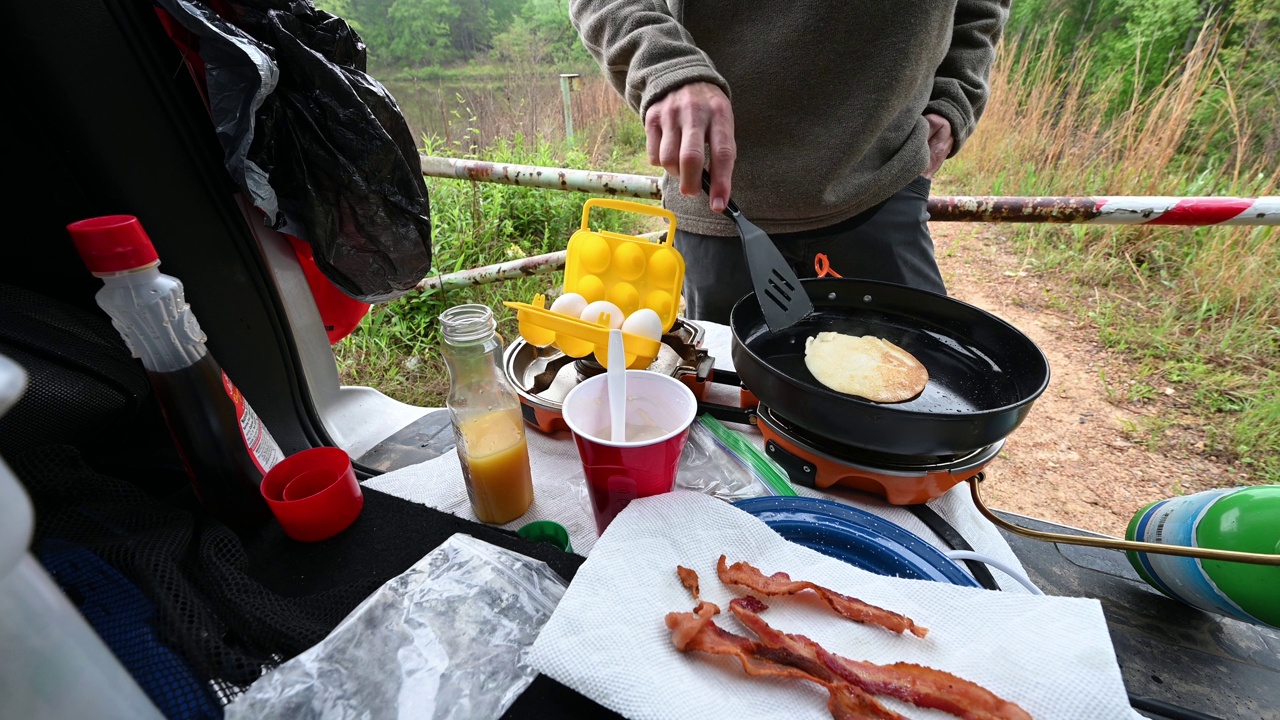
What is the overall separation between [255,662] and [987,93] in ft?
7.57

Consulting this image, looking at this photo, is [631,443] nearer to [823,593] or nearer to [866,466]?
[823,593]

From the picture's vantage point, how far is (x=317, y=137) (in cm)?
109

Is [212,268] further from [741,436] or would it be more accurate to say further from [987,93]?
[987,93]

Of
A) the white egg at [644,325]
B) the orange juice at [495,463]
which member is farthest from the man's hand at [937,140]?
the orange juice at [495,463]

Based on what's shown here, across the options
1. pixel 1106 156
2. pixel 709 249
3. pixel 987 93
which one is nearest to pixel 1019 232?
pixel 1106 156

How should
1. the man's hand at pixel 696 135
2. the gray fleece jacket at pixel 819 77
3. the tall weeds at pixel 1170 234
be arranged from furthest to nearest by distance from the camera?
the tall weeds at pixel 1170 234, the gray fleece jacket at pixel 819 77, the man's hand at pixel 696 135

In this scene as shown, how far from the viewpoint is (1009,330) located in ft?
3.51

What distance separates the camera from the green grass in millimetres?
3027

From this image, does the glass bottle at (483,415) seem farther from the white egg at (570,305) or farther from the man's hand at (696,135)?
the man's hand at (696,135)

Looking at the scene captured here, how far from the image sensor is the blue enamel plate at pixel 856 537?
2.53 ft

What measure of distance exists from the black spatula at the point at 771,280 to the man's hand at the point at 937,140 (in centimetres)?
89

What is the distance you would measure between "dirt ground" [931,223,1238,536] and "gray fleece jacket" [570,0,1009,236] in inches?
68.7

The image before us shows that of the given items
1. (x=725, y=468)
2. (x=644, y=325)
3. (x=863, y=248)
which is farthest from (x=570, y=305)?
(x=863, y=248)

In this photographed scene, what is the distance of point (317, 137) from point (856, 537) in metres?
1.26
